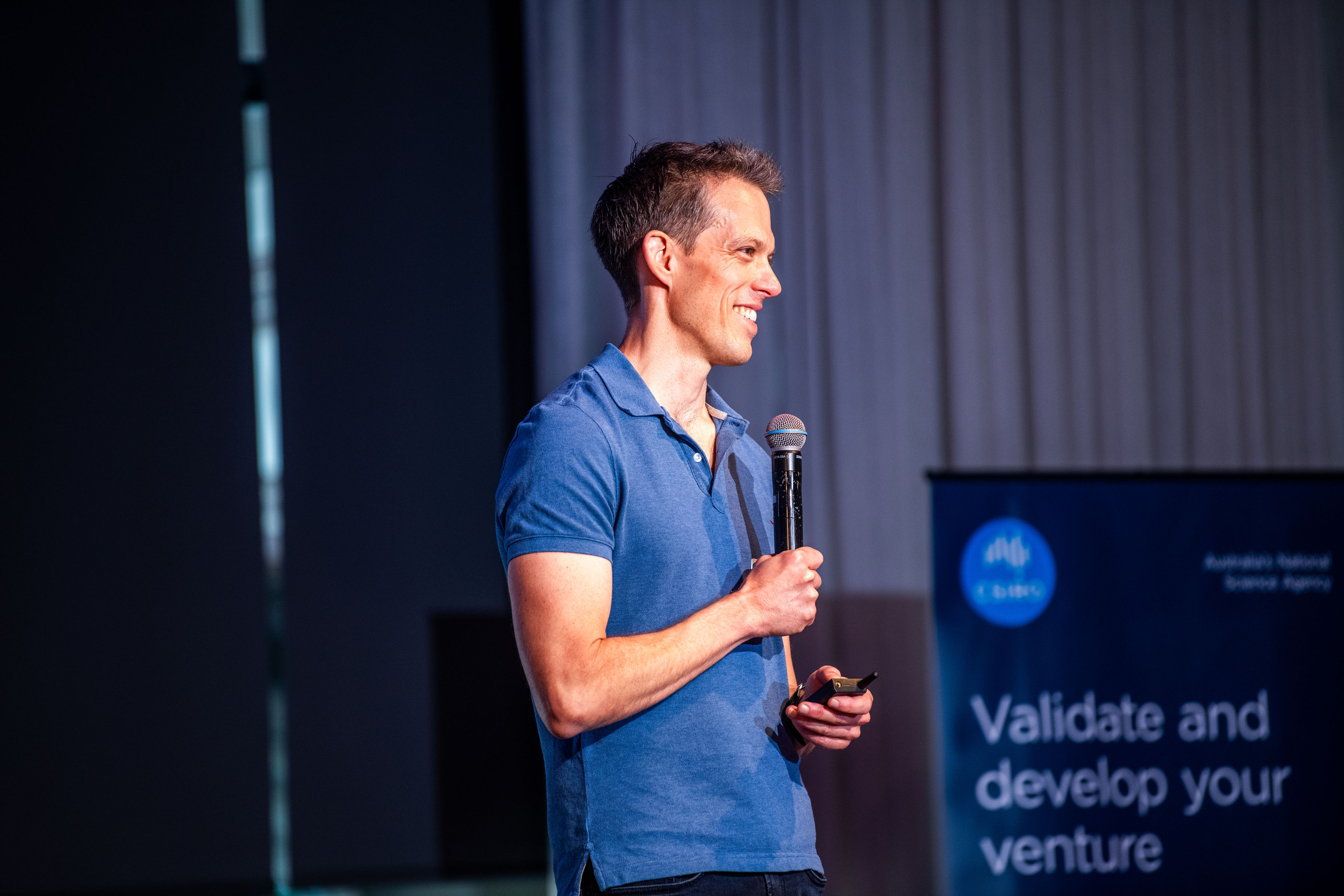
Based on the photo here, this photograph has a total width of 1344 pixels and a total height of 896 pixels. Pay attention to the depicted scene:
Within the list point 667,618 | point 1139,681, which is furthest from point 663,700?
point 1139,681

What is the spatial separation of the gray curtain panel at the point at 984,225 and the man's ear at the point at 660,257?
2.18 m

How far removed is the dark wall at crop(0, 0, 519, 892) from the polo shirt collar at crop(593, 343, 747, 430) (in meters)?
2.48

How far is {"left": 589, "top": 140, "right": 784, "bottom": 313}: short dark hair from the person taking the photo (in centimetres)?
163

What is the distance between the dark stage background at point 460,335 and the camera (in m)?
3.71

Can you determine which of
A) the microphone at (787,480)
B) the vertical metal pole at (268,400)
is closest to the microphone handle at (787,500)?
the microphone at (787,480)

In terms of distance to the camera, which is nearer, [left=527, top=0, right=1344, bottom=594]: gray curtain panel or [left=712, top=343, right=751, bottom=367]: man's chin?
[left=712, top=343, right=751, bottom=367]: man's chin

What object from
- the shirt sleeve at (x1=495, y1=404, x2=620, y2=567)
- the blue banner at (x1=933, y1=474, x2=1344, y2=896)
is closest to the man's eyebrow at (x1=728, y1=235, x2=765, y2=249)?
the shirt sleeve at (x1=495, y1=404, x2=620, y2=567)

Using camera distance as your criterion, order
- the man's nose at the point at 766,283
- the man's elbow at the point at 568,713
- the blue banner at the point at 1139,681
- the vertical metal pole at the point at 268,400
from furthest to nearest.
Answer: the vertical metal pole at the point at 268,400
the blue banner at the point at 1139,681
the man's nose at the point at 766,283
the man's elbow at the point at 568,713

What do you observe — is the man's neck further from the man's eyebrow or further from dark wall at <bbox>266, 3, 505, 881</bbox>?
dark wall at <bbox>266, 3, 505, 881</bbox>

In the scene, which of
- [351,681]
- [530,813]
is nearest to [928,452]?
[530,813]

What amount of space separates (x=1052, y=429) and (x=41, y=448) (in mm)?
3691

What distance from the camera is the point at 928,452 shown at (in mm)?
4195

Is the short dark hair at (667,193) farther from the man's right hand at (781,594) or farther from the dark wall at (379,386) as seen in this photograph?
the dark wall at (379,386)

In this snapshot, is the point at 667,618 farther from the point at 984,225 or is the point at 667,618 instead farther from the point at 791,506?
the point at 984,225
